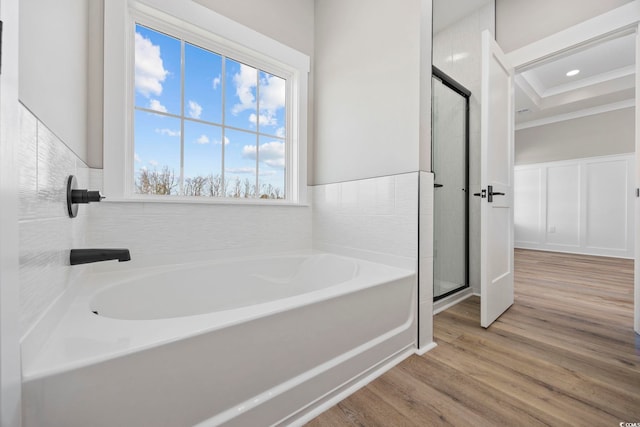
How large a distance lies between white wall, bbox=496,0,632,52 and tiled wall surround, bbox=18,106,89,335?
3053 mm

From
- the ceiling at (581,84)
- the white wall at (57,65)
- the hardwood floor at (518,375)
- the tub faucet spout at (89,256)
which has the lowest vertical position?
the hardwood floor at (518,375)

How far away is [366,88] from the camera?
5.65ft

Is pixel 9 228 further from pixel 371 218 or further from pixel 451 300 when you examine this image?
pixel 451 300

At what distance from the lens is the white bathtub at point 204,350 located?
0.58 m

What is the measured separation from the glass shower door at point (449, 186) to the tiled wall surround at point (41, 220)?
215 centimetres

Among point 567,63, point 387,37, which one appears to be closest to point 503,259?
point 387,37

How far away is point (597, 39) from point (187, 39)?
2.79m

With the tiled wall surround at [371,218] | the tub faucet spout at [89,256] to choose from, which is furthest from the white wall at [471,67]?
the tub faucet spout at [89,256]

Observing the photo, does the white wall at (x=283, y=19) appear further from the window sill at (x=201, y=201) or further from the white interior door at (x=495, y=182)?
the white interior door at (x=495, y=182)

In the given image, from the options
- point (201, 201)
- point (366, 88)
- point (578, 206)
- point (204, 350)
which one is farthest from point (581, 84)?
point (204, 350)

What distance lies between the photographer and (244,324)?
788 millimetres

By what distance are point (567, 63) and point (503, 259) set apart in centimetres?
340

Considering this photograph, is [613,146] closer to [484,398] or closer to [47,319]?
[484,398]

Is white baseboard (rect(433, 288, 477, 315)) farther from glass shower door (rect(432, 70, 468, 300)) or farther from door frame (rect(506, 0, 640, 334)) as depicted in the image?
door frame (rect(506, 0, 640, 334))
